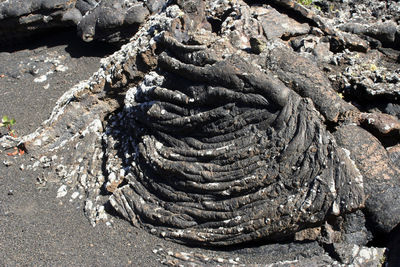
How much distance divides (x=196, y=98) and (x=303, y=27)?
Answer: 184 centimetres

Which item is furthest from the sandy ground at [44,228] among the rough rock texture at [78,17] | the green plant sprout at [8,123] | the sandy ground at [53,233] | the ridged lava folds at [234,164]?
the rough rock texture at [78,17]

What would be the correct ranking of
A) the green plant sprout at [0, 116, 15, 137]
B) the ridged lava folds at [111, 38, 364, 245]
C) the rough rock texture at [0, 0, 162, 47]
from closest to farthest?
the ridged lava folds at [111, 38, 364, 245], the green plant sprout at [0, 116, 15, 137], the rough rock texture at [0, 0, 162, 47]

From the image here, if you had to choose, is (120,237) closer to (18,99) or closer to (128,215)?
(128,215)

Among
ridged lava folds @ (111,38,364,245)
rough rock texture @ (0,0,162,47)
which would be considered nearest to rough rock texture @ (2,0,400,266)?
ridged lava folds @ (111,38,364,245)

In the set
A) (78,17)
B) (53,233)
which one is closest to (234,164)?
(53,233)

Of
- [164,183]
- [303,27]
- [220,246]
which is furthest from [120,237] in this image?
[303,27]

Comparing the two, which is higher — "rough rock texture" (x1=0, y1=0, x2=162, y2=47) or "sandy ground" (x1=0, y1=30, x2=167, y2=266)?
"rough rock texture" (x1=0, y1=0, x2=162, y2=47)

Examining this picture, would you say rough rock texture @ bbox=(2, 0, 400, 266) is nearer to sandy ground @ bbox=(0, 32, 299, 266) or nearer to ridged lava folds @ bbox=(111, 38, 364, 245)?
ridged lava folds @ bbox=(111, 38, 364, 245)

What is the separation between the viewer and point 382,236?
358 centimetres

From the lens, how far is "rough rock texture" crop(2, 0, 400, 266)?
3.51 m

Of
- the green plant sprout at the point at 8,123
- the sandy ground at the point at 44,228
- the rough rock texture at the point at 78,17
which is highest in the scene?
the rough rock texture at the point at 78,17

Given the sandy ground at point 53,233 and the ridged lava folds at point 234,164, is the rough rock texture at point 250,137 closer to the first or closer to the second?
the ridged lava folds at point 234,164

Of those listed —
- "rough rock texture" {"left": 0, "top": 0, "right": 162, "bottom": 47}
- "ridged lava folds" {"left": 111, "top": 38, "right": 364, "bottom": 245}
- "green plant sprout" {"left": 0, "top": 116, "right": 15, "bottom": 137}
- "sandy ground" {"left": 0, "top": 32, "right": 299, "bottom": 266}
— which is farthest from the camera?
"rough rock texture" {"left": 0, "top": 0, "right": 162, "bottom": 47}

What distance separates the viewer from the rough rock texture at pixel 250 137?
11.5 ft
